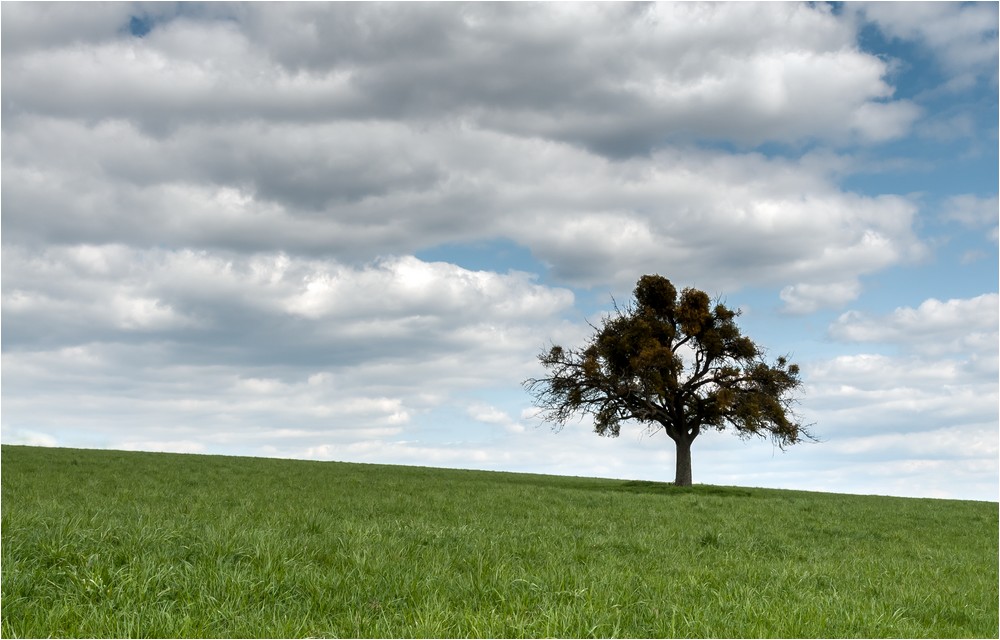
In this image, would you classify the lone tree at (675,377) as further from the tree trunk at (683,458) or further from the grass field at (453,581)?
the grass field at (453,581)

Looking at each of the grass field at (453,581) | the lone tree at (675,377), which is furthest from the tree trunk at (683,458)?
the grass field at (453,581)

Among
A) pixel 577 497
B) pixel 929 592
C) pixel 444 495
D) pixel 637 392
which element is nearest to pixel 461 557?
pixel 929 592

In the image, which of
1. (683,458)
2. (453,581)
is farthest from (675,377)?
(453,581)

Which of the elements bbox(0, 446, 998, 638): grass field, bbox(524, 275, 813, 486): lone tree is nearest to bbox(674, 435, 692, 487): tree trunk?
bbox(524, 275, 813, 486): lone tree

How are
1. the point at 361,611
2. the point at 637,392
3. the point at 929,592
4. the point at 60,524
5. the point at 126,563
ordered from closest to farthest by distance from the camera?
the point at 361,611 < the point at 126,563 < the point at 60,524 < the point at 929,592 < the point at 637,392

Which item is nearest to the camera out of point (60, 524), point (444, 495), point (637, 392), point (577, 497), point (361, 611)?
point (361, 611)

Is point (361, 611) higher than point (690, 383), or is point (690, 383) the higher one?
point (690, 383)

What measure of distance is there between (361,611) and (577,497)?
67.1 ft

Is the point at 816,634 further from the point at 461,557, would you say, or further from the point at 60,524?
the point at 60,524

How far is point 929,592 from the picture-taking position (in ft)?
37.8

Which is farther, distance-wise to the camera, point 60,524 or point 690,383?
point 690,383

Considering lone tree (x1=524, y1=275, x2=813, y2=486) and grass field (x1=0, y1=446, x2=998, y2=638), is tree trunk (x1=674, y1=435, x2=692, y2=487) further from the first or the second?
grass field (x1=0, y1=446, x2=998, y2=638)

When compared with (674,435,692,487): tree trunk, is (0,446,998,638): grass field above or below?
below

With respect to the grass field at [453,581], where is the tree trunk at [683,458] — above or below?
above
